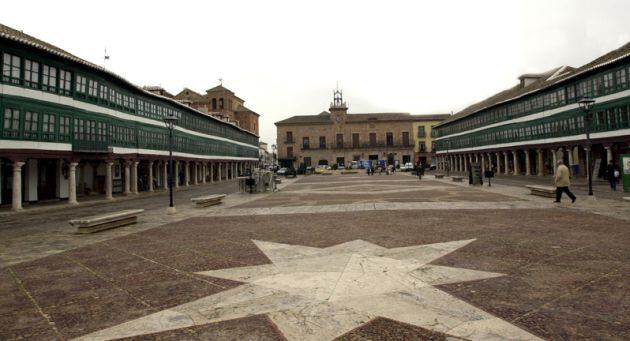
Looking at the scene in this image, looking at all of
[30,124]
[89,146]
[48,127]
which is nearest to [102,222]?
[30,124]

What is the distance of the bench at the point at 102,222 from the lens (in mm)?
10047

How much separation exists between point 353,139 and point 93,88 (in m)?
59.4

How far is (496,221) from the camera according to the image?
10.3m

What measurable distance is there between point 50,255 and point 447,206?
42.3 ft

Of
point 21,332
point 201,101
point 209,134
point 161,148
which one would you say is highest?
point 201,101

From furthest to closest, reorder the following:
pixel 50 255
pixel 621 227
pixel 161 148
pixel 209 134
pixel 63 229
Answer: pixel 209 134 < pixel 161 148 < pixel 63 229 < pixel 621 227 < pixel 50 255

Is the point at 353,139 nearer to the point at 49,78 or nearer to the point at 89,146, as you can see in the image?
the point at 89,146

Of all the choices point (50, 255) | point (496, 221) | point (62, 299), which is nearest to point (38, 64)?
point (50, 255)

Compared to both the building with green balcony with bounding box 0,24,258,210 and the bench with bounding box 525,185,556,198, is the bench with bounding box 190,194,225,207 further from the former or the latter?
the bench with bounding box 525,185,556,198

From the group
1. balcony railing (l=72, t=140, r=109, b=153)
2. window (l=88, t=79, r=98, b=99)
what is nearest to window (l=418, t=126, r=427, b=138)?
balcony railing (l=72, t=140, r=109, b=153)

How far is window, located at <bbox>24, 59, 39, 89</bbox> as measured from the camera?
17328 mm

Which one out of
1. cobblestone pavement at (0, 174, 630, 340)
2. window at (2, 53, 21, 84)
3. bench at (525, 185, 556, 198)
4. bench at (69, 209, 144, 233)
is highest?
window at (2, 53, 21, 84)

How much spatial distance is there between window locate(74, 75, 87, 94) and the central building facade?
55.8 meters

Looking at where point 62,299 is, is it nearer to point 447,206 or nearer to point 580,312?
point 580,312
